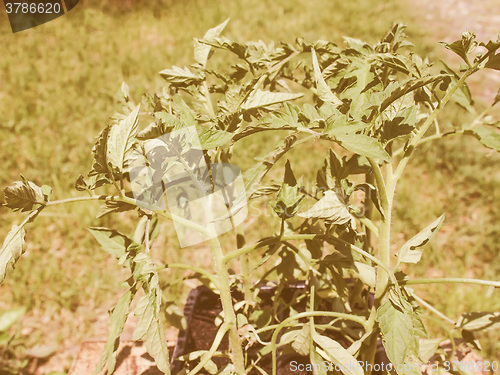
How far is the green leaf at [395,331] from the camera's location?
69 cm

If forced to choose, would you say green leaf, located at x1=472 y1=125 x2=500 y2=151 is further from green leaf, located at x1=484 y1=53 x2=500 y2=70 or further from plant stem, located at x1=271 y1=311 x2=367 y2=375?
plant stem, located at x1=271 y1=311 x2=367 y2=375

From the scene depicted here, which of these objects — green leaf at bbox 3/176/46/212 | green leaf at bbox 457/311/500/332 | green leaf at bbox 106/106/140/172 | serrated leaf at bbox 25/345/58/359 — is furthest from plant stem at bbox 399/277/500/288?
serrated leaf at bbox 25/345/58/359

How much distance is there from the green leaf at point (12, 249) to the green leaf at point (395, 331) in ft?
1.83

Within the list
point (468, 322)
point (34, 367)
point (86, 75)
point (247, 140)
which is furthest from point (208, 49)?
point (86, 75)

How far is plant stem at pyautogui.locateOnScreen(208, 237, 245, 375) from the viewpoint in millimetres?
820

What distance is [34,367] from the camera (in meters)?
1.58

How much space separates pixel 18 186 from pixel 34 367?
3.76 feet

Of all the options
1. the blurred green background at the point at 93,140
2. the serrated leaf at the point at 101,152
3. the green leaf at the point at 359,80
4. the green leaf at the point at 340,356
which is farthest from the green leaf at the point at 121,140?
the blurred green background at the point at 93,140

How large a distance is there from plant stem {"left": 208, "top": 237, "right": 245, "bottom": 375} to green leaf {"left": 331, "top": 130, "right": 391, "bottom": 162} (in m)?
0.30

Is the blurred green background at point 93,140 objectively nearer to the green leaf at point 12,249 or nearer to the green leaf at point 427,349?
the green leaf at point 427,349

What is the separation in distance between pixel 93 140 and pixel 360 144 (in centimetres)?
212

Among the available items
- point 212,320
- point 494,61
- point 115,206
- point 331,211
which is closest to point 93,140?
point 212,320

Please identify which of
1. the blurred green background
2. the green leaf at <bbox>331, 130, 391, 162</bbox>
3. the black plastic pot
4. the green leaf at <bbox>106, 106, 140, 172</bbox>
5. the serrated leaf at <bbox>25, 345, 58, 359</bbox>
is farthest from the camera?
the blurred green background

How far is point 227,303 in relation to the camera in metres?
0.84
